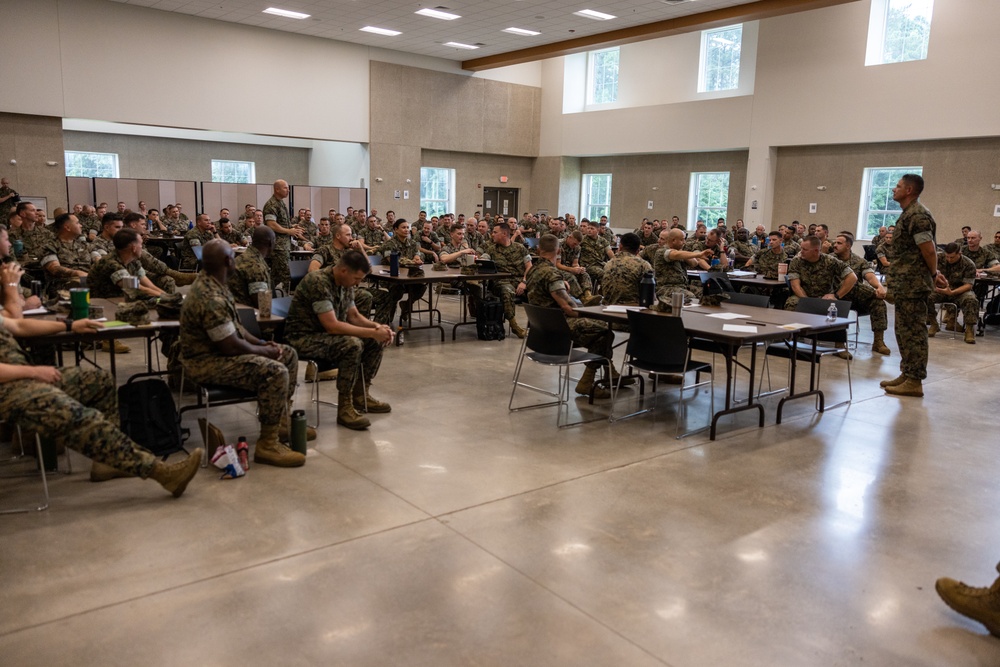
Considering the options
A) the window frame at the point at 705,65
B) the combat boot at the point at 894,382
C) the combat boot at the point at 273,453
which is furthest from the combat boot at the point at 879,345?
the window frame at the point at 705,65

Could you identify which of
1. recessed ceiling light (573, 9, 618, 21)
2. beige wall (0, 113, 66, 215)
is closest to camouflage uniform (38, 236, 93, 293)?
beige wall (0, 113, 66, 215)

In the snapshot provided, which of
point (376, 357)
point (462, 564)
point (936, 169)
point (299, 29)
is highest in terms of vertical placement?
point (299, 29)

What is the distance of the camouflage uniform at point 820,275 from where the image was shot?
7.58 m

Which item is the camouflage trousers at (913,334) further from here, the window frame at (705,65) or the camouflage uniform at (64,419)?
the window frame at (705,65)

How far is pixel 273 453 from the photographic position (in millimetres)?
4145

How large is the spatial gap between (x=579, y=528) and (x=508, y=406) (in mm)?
2145

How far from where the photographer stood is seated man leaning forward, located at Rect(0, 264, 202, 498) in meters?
3.21

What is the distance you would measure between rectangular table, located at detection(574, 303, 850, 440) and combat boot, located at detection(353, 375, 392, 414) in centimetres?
156

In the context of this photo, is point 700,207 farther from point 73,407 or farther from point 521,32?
point 73,407

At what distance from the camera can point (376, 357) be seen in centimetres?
516

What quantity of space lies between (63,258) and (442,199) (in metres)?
13.8

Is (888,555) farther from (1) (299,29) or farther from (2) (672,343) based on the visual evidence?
(1) (299,29)

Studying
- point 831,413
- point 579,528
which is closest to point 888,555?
point 579,528

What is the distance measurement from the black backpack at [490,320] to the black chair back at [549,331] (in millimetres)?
2940
